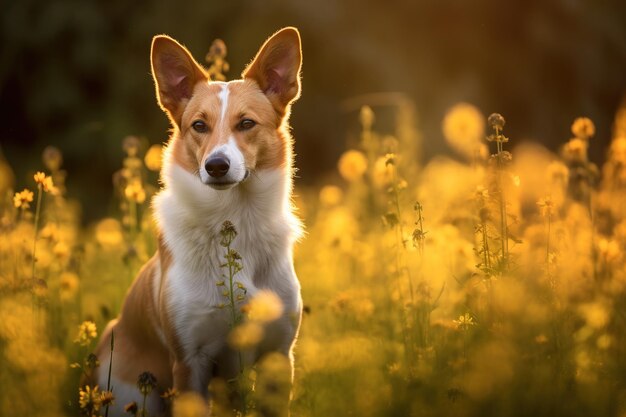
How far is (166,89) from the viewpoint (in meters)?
4.26

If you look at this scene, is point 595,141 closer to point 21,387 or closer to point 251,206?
point 251,206

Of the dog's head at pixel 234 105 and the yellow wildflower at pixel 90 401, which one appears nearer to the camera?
the yellow wildflower at pixel 90 401

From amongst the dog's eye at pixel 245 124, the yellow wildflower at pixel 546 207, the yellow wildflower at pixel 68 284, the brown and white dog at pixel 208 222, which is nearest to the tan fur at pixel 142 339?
the brown and white dog at pixel 208 222

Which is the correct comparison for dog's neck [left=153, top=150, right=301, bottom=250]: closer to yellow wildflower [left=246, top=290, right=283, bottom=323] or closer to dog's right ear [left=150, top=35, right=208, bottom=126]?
dog's right ear [left=150, top=35, right=208, bottom=126]

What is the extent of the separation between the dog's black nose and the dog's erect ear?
720 mm

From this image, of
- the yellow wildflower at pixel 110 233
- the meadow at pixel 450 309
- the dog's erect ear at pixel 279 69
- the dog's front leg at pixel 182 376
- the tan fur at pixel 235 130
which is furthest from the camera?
the yellow wildflower at pixel 110 233

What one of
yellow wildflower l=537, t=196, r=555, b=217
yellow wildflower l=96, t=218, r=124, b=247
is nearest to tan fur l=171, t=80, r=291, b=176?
yellow wildflower l=537, t=196, r=555, b=217

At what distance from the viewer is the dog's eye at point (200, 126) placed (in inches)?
157

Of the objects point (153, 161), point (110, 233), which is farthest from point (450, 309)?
point (110, 233)

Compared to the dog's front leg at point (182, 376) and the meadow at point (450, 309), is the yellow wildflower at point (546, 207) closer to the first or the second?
the meadow at point (450, 309)

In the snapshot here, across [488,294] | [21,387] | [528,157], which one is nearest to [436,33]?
[528,157]

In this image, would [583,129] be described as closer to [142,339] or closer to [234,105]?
[234,105]

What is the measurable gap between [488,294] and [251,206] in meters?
1.28

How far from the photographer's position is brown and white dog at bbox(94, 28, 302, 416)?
3.81 metres
